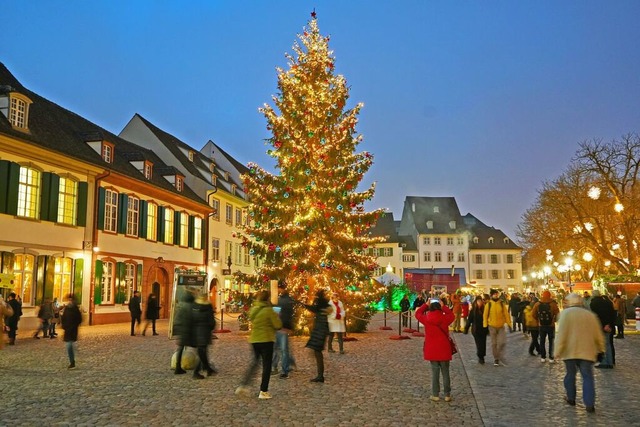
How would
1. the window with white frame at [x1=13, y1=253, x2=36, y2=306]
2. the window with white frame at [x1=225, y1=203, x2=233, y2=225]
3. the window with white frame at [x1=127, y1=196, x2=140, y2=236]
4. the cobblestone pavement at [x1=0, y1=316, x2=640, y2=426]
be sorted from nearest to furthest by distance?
1. the cobblestone pavement at [x1=0, y1=316, x2=640, y2=426]
2. the window with white frame at [x1=13, y1=253, x2=36, y2=306]
3. the window with white frame at [x1=127, y1=196, x2=140, y2=236]
4. the window with white frame at [x1=225, y1=203, x2=233, y2=225]

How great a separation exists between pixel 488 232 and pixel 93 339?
78.5 meters

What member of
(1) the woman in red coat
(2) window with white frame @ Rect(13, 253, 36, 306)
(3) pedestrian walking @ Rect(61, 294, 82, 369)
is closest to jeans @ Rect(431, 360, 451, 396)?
(1) the woman in red coat

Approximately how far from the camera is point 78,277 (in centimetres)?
2780

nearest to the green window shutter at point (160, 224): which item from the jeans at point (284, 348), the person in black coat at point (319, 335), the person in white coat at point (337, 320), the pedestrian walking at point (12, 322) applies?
the pedestrian walking at point (12, 322)

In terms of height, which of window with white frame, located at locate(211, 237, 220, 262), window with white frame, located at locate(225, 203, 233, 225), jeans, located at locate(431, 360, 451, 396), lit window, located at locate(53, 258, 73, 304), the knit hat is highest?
window with white frame, located at locate(225, 203, 233, 225)

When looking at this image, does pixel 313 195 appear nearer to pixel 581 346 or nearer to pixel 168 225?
pixel 581 346

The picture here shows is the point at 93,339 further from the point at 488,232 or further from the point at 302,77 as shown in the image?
the point at 488,232

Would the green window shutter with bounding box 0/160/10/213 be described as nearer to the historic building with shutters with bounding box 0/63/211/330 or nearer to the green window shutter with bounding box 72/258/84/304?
the historic building with shutters with bounding box 0/63/211/330

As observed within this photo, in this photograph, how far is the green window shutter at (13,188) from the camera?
2402cm

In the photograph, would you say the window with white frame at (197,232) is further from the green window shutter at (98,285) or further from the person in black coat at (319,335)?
the person in black coat at (319,335)

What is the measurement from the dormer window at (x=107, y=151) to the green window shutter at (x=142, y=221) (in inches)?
126

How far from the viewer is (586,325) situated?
30.1 ft

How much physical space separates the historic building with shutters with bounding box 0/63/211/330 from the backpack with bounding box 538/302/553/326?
12.2m

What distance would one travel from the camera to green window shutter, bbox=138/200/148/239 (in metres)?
33.7
